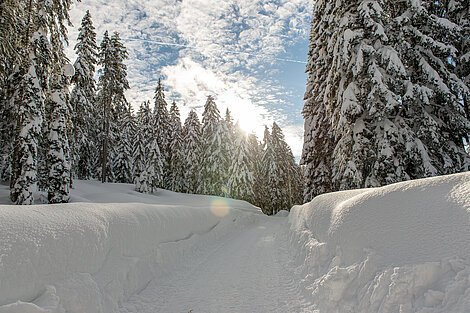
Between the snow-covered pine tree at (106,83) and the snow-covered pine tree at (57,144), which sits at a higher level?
the snow-covered pine tree at (106,83)

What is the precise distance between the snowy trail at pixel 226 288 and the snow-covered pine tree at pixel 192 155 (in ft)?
89.1

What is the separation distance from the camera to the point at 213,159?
32.2 meters

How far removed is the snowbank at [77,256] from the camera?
337 centimetres

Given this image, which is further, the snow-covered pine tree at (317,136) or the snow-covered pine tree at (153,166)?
the snow-covered pine tree at (153,166)

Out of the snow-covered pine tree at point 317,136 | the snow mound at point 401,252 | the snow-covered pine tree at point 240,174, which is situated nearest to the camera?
the snow mound at point 401,252

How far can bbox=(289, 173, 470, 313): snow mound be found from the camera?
2639 mm

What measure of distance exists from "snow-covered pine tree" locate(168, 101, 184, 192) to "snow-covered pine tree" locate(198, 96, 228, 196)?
5.07 meters

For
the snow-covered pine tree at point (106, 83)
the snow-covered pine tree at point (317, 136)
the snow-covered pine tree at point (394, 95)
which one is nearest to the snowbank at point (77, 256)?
the snow-covered pine tree at point (394, 95)

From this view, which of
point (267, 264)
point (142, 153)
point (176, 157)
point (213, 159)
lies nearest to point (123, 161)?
point (142, 153)

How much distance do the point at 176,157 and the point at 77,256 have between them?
111 feet

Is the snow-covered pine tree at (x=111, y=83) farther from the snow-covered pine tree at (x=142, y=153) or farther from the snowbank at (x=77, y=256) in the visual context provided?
the snowbank at (x=77, y=256)

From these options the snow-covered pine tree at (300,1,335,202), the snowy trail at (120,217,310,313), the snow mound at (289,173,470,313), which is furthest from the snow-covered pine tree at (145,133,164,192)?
the snow mound at (289,173,470,313)

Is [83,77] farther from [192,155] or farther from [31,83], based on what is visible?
[192,155]

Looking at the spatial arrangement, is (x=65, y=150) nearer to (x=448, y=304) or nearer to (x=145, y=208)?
(x=145, y=208)
